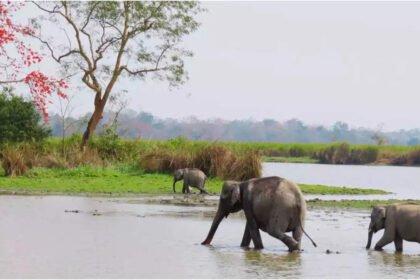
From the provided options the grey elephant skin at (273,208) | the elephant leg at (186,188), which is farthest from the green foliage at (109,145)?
the grey elephant skin at (273,208)

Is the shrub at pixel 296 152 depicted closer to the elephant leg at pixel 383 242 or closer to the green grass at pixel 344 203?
the green grass at pixel 344 203

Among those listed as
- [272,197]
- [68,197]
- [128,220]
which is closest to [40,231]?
[128,220]

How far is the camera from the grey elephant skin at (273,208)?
55.1 ft

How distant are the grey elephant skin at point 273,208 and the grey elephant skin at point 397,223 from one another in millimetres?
1275

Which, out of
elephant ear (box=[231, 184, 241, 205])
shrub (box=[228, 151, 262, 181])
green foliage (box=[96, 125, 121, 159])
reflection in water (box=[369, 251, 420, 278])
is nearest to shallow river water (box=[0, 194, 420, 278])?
reflection in water (box=[369, 251, 420, 278])

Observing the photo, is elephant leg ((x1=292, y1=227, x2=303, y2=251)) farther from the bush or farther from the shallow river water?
the bush

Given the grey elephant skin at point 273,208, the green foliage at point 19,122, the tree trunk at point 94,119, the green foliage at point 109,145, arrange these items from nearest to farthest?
the grey elephant skin at point 273,208 → the green foliage at point 19,122 → the green foliage at point 109,145 → the tree trunk at point 94,119

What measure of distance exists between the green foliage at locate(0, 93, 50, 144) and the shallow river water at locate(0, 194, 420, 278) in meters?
15.2

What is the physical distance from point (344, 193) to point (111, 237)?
16126mm

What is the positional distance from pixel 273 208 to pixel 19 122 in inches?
945

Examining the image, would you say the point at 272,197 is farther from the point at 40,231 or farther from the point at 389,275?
the point at 40,231

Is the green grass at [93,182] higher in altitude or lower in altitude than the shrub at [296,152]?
lower

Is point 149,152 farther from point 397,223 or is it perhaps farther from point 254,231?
point 397,223

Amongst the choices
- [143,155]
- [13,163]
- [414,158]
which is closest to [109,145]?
[143,155]
